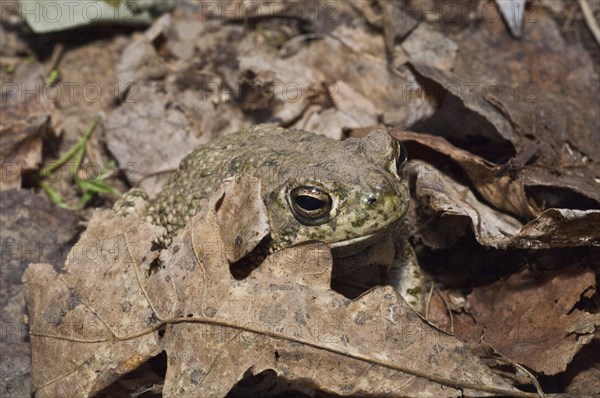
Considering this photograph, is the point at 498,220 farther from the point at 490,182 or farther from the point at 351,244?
the point at 351,244

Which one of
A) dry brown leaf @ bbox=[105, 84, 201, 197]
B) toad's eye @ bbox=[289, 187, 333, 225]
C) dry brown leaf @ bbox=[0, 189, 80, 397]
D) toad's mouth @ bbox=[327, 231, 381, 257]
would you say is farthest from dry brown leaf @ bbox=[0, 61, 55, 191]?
A: toad's mouth @ bbox=[327, 231, 381, 257]

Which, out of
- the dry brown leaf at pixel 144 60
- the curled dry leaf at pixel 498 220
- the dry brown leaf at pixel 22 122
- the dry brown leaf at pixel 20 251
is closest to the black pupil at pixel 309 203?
the curled dry leaf at pixel 498 220

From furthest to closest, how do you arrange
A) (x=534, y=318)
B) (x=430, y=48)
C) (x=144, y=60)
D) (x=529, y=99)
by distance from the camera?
(x=144, y=60) < (x=430, y=48) < (x=529, y=99) < (x=534, y=318)

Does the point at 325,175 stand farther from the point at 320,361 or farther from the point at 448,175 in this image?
the point at 448,175

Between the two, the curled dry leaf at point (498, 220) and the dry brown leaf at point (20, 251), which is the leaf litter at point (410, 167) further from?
the dry brown leaf at point (20, 251)

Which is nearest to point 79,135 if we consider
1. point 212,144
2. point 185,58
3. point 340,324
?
point 185,58

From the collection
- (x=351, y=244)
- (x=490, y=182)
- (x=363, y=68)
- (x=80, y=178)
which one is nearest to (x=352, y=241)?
(x=351, y=244)
